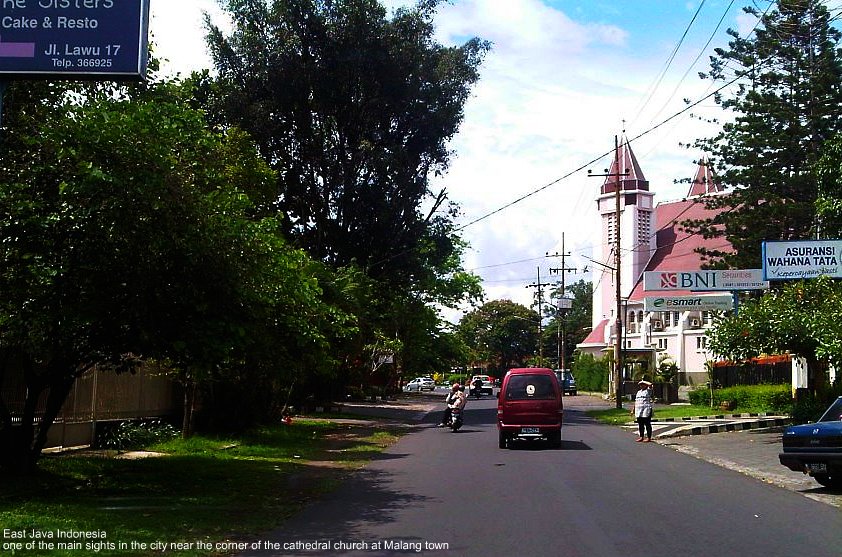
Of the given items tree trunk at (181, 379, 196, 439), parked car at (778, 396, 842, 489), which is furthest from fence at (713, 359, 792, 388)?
tree trunk at (181, 379, 196, 439)

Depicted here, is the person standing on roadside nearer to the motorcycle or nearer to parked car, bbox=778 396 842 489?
the motorcycle

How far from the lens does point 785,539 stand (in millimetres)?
9656

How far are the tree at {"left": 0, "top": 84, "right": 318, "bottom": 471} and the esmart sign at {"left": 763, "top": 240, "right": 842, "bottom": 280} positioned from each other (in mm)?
19073

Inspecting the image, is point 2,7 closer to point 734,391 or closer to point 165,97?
point 165,97

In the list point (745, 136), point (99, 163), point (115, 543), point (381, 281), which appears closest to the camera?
point (115, 543)

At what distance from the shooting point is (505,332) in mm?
108812

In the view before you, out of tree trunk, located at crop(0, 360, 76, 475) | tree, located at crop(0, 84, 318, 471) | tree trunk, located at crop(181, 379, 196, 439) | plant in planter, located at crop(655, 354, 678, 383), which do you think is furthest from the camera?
plant in planter, located at crop(655, 354, 678, 383)

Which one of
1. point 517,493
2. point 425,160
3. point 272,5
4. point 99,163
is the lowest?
point 517,493

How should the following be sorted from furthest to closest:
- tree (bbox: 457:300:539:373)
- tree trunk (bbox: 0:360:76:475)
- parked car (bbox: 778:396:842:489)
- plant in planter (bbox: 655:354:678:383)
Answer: tree (bbox: 457:300:539:373)
plant in planter (bbox: 655:354:678:383)
tree trunk (bbox: 0:360:76:475)
parked car (bbox: 778:396:842:489)

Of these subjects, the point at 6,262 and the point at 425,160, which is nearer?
the point at 6,262

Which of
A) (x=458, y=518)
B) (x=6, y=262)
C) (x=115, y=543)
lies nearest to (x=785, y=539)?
(x=458, y=518)

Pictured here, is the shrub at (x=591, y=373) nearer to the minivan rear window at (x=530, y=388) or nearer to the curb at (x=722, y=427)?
the curb at (x=722, y=427)

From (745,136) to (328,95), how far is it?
2018 centimetres

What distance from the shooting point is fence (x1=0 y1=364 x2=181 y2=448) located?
54.0ft
